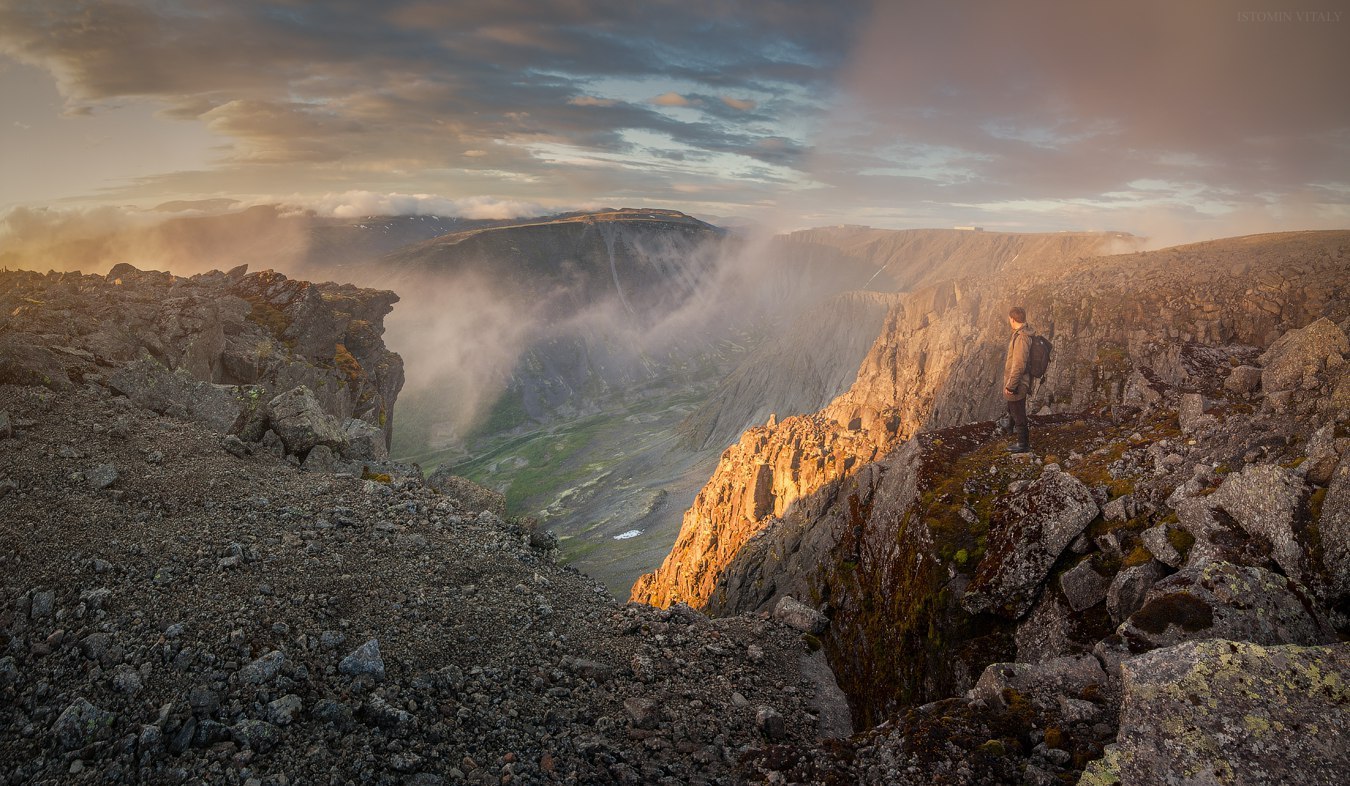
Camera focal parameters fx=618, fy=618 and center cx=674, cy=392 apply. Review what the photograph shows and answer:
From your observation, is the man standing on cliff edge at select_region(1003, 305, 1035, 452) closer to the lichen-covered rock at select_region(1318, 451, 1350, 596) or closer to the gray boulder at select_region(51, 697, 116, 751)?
the lichen-covered rock at select_region(1318, 451, 1350, 596)

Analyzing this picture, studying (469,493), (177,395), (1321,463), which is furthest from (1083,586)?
(177,395)

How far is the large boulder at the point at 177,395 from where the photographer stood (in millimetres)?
16938

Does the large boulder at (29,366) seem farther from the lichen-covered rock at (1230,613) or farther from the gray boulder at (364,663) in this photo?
the lichen-covered rock at (1230,613)

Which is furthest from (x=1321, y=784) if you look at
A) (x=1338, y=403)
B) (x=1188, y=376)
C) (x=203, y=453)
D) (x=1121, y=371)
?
(x=1121, y=371)

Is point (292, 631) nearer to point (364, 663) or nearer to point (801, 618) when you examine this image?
point (364, 663)

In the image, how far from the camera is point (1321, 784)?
6.01 metres

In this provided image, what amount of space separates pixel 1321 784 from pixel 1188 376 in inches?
882

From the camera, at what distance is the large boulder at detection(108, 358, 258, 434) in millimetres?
16938

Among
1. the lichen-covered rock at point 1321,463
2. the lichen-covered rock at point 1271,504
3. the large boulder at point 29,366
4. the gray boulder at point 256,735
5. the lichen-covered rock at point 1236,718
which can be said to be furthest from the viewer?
the large boulder at point 29,366

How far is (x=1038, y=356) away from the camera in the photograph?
18953mm

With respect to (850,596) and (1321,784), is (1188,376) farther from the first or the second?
(1321,784)

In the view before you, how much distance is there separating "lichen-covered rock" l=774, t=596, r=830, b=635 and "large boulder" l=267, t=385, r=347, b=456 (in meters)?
14.2

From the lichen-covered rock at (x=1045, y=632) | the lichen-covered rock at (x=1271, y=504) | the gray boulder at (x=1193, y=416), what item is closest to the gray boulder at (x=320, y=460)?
the lichen-covered rock at (x=1045, y=632)

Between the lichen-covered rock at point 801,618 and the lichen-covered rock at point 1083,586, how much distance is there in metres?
6.10
